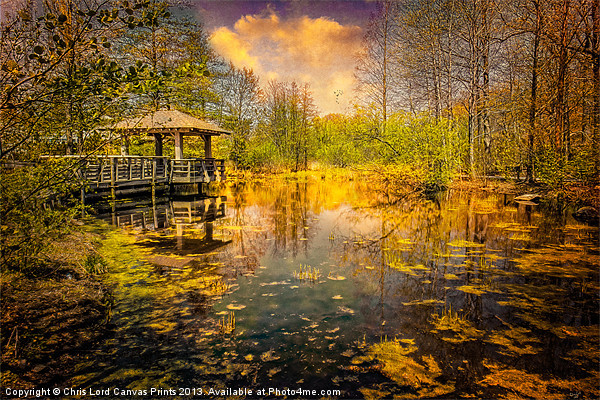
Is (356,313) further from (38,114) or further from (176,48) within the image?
(176,48)

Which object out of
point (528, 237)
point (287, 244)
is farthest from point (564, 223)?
point (287, 244)

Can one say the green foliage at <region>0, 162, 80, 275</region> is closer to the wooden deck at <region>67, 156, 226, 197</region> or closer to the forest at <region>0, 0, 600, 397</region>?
the forest at <region>0, 0, 600, 397</region>

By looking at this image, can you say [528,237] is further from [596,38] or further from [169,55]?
[169,55]

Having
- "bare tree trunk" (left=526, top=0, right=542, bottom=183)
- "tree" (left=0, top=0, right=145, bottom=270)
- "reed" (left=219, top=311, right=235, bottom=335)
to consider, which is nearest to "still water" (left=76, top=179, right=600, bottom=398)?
"reed" (left=219, top=311, right=235, bottom=335)

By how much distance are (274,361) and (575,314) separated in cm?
403

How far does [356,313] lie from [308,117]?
108 ft

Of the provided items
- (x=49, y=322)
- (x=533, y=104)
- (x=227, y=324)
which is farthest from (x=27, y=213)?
(x=533, y=104)

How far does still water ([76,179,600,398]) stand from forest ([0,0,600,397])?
126 millimetres

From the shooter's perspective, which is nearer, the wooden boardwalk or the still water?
the still water

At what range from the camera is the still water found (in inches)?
121

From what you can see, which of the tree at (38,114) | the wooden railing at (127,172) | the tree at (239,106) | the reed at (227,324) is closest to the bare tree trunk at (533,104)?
the reed at (227,324)

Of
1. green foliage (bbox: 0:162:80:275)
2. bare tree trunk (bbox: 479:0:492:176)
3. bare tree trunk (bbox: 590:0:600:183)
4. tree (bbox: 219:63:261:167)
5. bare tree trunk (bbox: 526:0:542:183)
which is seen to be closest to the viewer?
green foliage (bbox: 0:162:80:275)

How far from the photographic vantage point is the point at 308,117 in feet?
116

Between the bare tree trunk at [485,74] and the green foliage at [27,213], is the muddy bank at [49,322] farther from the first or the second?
the bare tree trunk at [485,74]
